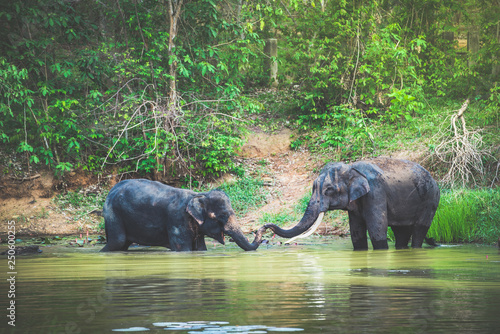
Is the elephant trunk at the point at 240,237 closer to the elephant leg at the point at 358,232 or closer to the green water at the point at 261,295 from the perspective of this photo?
the elephant leg at the point at 358,232

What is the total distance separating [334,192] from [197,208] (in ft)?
7.63

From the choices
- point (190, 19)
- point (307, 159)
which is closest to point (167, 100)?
point (190, 19)

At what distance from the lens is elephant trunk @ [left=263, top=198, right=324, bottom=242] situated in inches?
426

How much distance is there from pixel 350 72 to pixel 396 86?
164 cm

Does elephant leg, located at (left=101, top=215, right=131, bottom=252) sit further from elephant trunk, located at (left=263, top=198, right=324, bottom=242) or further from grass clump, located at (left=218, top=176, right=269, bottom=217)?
grass clump, located at (left=218, top=176, right=269, bottom=217)

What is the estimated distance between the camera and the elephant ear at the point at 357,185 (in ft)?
36.0

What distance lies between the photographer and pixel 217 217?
11.1 meters

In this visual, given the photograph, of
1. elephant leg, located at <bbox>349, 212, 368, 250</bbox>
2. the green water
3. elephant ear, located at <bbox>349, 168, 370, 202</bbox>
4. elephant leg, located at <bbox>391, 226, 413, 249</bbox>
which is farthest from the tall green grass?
the green water

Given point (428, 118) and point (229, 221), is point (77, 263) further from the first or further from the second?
point (428, 118)

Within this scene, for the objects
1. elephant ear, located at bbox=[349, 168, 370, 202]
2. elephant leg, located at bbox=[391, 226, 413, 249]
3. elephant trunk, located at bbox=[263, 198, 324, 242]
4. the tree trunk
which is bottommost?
elephant leg, located at bbox=[391, 226, 413, 249]

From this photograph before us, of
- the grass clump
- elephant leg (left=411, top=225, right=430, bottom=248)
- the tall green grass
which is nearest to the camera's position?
elephant leg (left=411, top=225, right=430, bottom=248)

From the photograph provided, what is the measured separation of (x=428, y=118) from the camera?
20875 millimetres

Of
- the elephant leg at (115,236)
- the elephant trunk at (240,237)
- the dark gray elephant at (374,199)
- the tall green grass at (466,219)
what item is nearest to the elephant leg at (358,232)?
the dark gray elephant at (374,199)

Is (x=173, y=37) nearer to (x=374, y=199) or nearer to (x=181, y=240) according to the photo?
(x=181, y=240)
